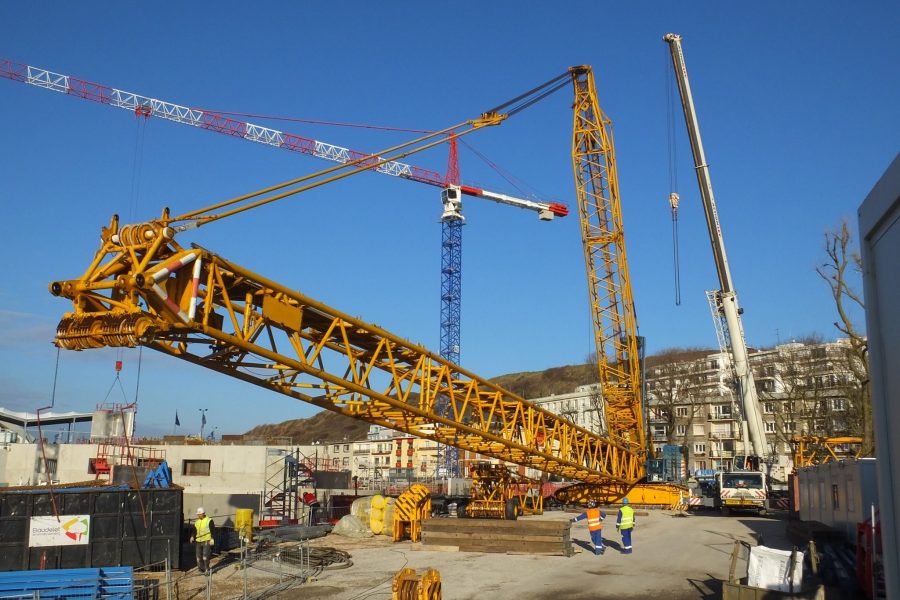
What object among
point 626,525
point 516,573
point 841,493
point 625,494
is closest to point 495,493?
point 625,494

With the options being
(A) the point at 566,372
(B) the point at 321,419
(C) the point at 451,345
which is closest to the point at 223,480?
(C) the point at 451,345

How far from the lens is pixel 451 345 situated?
85.9m

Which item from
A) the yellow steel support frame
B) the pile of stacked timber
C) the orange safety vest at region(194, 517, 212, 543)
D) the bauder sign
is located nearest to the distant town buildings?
the bauder sign

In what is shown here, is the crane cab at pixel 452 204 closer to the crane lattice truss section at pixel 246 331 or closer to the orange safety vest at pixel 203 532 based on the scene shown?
the crane lattice truss section at pixel 246 331

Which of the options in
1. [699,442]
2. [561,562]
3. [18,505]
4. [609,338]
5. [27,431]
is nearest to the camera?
[18,505]

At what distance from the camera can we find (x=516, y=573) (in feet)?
59.8

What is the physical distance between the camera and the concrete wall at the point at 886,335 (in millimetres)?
7188

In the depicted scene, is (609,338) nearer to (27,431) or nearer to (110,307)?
(110,307)

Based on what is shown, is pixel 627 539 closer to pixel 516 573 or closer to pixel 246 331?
pixel 516 573

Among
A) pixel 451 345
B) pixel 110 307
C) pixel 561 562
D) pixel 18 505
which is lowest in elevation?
pixel 561 562

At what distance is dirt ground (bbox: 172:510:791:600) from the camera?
15883mm

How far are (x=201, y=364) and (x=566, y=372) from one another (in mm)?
155909

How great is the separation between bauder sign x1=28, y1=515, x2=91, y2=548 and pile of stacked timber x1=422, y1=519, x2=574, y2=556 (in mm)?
9552

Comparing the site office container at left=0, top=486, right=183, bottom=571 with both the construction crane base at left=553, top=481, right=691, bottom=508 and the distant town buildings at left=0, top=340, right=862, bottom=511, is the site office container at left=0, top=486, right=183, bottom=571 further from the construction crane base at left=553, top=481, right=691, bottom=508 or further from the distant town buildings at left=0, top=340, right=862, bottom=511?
the construction crane base at left=553, top=481, right=691, bottom=508
